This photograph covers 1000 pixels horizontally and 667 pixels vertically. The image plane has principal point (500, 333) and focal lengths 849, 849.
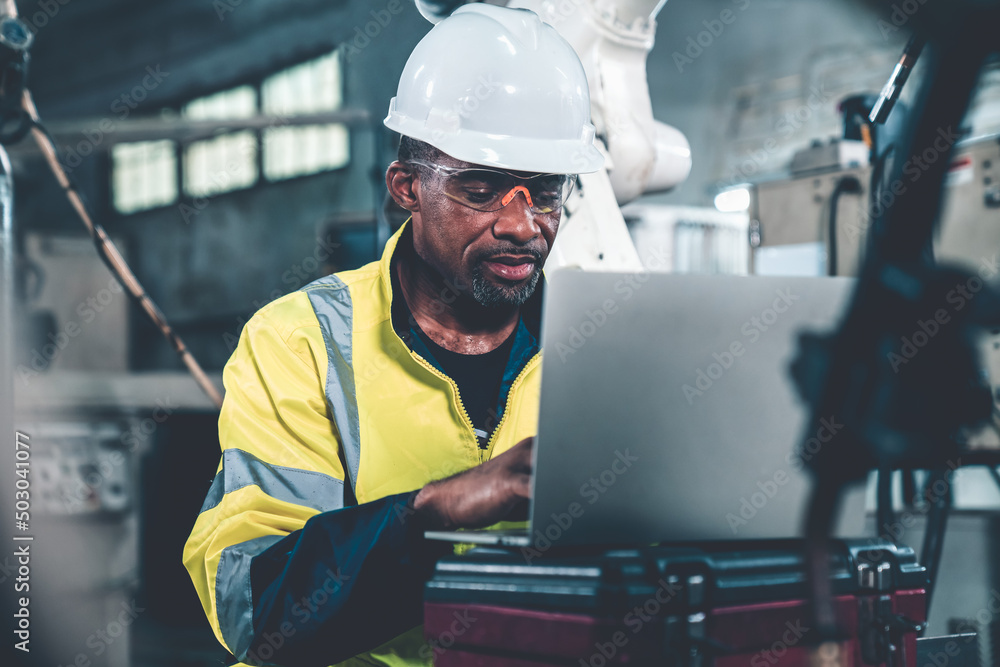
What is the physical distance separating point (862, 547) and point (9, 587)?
238 cm

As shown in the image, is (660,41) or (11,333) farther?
(660,41)

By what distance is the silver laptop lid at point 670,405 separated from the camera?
795 millimetres

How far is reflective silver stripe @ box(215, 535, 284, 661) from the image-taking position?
1.09m

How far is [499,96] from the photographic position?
1431mm

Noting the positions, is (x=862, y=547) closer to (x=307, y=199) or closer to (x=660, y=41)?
(x=660, y=41)

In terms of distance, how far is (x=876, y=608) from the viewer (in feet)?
2.88

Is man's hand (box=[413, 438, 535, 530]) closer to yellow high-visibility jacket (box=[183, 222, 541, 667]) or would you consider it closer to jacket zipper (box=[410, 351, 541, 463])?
yellow high-visibility jacket (box=[183, 222, 541, 667])

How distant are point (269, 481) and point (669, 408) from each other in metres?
0.65

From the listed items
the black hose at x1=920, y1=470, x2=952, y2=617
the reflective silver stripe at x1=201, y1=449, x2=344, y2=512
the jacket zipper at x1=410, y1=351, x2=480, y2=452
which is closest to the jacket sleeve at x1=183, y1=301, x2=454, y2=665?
the reflective silver stripe at x1=201, y1=449, x2=344, y2=512

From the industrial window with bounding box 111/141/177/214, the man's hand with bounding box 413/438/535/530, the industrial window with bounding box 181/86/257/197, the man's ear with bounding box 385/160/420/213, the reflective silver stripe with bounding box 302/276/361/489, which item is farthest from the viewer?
the industrial window with bounding box 111/141/177/214

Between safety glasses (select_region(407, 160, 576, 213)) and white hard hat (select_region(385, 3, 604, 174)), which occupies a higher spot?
white hard hat (select_region(385, 3, 604, 174))

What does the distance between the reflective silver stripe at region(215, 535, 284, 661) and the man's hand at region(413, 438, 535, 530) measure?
274 millimetres

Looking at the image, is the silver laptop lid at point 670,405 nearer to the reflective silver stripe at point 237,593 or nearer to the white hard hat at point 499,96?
the reflective silver stripe at point 237,593

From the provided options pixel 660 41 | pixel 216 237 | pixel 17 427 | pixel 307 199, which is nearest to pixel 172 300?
pixel 216 237
